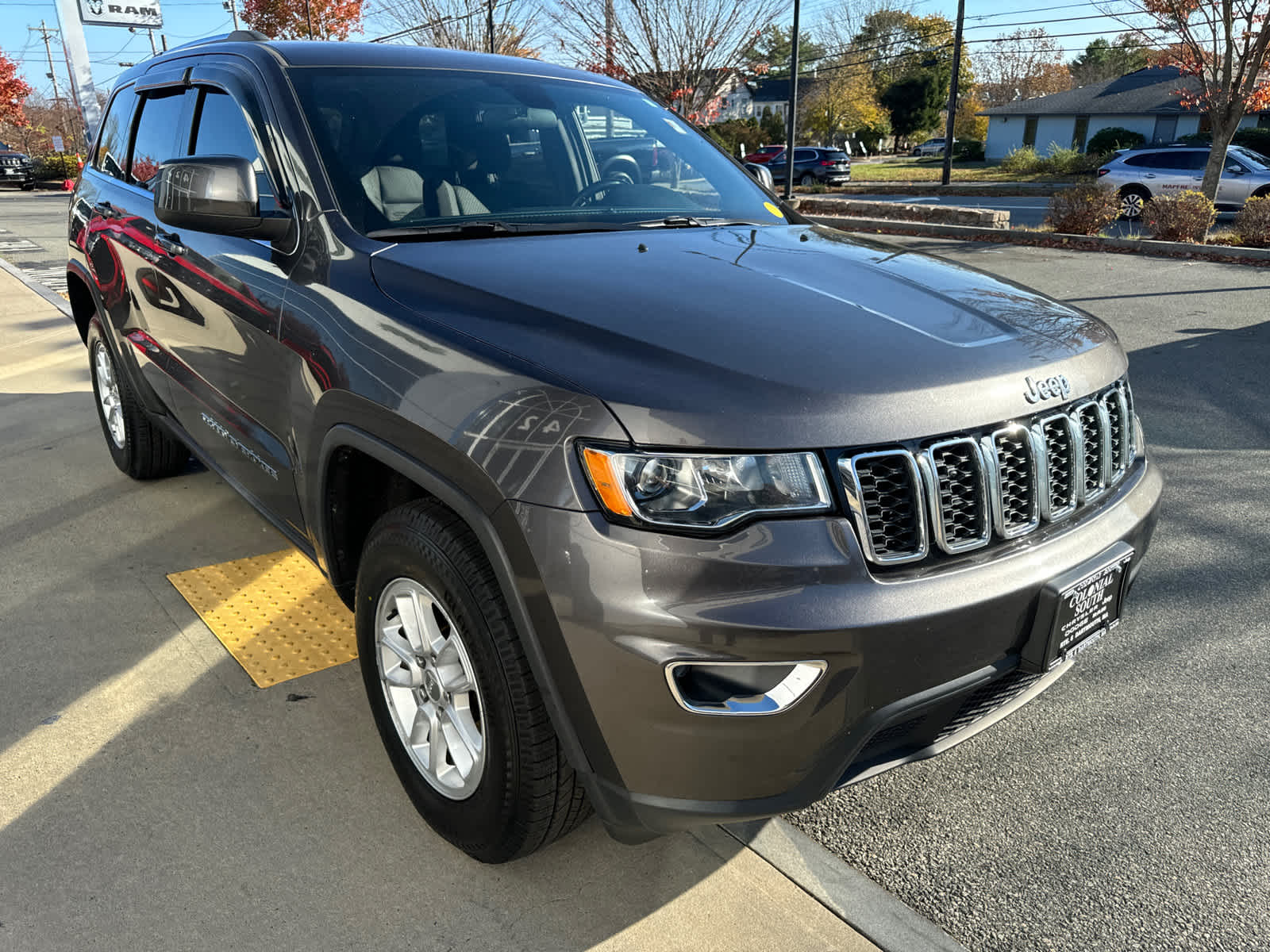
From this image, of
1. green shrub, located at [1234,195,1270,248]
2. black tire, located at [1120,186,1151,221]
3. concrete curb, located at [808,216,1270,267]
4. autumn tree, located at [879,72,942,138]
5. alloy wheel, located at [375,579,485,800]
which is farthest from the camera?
autumn tree, located at [879,72,942,138]

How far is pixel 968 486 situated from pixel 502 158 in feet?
5.92

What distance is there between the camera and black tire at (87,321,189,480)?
4453 millimetres

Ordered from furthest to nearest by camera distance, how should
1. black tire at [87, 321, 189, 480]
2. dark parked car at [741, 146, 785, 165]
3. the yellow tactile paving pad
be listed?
dark parked car at [741, 146, 785, 165], black tire at [87, 321, 189, 480], the yellow tactile paving pad

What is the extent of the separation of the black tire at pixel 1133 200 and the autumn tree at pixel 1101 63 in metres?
48.8

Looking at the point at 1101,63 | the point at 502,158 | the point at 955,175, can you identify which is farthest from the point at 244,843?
the point at 1101,63

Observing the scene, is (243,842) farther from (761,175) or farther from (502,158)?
(761,175)

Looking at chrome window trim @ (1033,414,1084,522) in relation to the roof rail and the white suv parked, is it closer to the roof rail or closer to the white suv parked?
the roof rail

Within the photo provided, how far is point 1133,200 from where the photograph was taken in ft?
59.3

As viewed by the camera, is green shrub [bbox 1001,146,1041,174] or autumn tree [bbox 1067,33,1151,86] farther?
autumn tree [bbox 1067,33,1151,86]

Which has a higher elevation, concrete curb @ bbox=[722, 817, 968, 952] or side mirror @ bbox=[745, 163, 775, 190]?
side mirror @ bbox=[745, 163, 775, 190]

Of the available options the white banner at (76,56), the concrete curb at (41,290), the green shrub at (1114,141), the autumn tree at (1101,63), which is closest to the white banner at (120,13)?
the white banner at (76,56)

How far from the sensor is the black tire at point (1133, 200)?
17.9m

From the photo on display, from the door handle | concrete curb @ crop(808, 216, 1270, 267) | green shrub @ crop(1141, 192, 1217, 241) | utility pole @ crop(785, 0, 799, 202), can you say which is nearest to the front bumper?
the door handle

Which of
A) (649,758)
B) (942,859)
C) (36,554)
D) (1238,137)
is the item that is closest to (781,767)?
(649,758)
